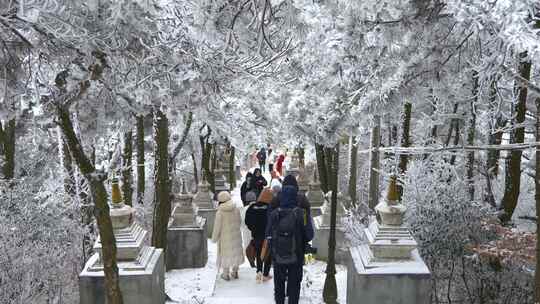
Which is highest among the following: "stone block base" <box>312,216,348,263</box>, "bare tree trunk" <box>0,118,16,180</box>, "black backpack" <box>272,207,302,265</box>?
"bare tree trunk" <box>0,118,16,180</box>

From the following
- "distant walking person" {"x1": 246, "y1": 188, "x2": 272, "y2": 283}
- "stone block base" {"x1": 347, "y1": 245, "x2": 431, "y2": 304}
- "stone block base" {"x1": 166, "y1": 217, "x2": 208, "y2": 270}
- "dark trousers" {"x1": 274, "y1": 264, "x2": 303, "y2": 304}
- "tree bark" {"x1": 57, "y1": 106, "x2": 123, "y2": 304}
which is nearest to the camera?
"tree bark" {"x1": 57, "y1": 106, "x2": 123, "y2": 304}

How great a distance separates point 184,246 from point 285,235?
4.26 metres

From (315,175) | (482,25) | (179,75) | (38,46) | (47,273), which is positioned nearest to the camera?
(482,25)

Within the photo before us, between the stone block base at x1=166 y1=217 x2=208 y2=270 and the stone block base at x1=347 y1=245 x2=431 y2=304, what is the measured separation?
477cm

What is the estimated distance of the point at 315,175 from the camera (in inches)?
635

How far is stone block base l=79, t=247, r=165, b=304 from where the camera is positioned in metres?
6.26

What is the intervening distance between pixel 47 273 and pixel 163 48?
3.96m

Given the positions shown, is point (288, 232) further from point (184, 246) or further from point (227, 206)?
point (184, 246)

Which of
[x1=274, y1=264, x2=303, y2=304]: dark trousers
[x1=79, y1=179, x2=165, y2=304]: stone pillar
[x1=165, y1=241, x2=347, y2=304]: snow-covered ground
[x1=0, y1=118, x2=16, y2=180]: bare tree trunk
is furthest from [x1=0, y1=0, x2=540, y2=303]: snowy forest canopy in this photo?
[x1=0, y1=118, x2=16, y2=180]: bare tree trunk

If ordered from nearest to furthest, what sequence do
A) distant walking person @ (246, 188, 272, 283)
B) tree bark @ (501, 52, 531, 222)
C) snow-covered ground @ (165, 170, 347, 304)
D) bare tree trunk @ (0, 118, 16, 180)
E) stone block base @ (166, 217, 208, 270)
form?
tree bark @ (501, 52, 531, 222) → snow-covered ground @ (165, 170, 347, 304) → distant walking person @ (246, 188, 272, 283) → stone block base @ (166, 217, 208, 270) → bare tree trunk @ (0, 118, 16, 180)

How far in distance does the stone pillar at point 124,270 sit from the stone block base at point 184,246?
157 inches

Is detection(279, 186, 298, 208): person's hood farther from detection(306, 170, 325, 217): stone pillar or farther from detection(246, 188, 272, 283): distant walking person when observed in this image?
detection(306, 170, 325, 217): stone pillar

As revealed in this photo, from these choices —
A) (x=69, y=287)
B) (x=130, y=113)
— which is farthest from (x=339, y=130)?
(x=69, y=287)

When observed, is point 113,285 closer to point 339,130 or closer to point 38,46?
point 38,46
